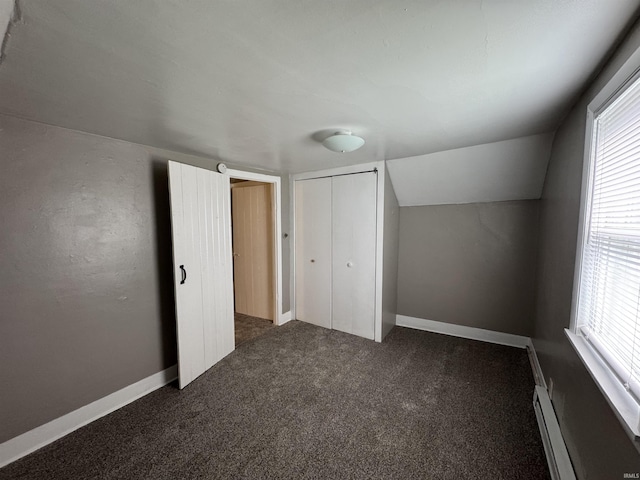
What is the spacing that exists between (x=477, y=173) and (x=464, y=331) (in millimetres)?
1948

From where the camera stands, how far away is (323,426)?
177 cm

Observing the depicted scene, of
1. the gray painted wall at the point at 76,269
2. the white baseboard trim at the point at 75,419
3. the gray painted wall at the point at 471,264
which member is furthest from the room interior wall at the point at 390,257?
the white baseboard trim at the point at 75,419

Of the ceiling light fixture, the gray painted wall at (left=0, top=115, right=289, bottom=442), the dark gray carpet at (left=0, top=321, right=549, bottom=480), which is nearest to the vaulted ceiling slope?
the ceiling light fixture

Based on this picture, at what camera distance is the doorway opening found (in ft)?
11.3

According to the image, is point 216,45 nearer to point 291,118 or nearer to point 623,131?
point 291,118

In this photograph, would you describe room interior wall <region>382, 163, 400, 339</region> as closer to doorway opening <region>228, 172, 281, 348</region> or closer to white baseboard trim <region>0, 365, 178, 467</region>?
doorway opening <region>228, 172, 281, 348</region>

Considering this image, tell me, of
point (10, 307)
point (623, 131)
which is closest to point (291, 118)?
point (623, 131)

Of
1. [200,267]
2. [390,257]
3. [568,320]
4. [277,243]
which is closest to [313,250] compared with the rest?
[277,243]

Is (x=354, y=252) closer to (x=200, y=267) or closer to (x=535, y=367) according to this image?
(x=200, y=267)

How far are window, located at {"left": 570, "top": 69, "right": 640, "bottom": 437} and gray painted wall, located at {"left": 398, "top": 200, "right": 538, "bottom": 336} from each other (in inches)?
66.8

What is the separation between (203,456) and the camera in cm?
155

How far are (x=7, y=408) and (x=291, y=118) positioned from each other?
8.30 ft

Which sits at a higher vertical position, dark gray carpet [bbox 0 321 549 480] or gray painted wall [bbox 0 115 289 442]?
gray painted wall [bbox 0 115 289 442]

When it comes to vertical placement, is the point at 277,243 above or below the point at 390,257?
above
